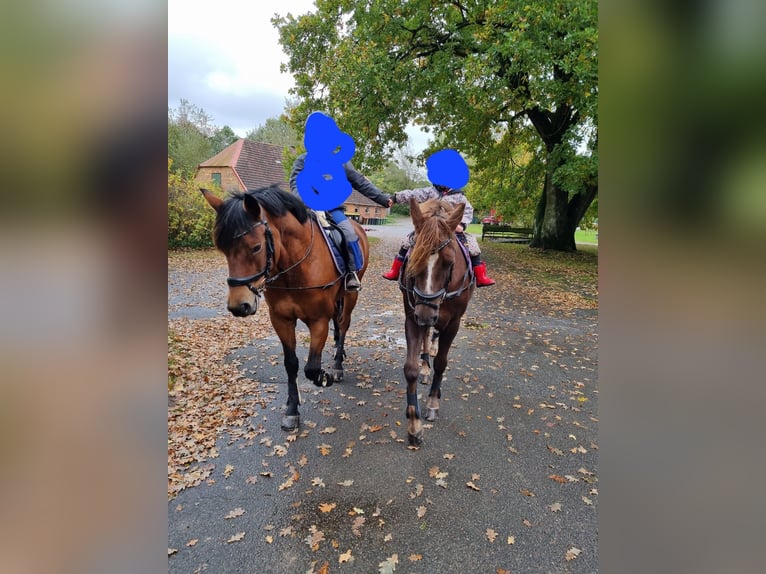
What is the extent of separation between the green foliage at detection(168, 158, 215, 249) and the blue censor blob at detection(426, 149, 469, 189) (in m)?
15.3

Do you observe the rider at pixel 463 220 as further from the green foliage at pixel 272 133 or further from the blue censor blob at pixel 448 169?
the green foliage at pixel 272 133

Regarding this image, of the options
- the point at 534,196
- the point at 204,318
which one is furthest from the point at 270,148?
the point at 204,318

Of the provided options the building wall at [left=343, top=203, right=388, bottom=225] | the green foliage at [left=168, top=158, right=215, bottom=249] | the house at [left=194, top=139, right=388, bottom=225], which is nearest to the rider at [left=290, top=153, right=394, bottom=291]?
the green foliage at [left=168, top=158, right=215, bottom=249]

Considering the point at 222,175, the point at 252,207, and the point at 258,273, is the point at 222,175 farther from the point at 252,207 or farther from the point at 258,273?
the point at 258,273

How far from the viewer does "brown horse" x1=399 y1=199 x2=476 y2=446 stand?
3480 mm

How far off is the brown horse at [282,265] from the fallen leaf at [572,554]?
8.47 ft

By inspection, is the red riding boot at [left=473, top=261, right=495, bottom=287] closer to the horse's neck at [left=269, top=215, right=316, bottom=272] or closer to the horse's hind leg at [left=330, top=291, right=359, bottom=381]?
the horse's hind leg at [left=330, top=291, right=359, bottom=381]

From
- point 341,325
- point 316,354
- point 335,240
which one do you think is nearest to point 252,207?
point 335,240

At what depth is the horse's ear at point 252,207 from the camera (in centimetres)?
310

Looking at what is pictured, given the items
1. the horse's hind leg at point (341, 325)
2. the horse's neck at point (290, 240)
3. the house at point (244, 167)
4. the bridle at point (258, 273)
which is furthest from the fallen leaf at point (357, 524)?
the house at point (244, 167)

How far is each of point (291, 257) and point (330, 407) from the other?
207 centimetres

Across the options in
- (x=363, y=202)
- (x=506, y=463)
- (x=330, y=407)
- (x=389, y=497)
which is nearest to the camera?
(x=389, y=497)

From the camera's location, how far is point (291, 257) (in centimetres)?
380
